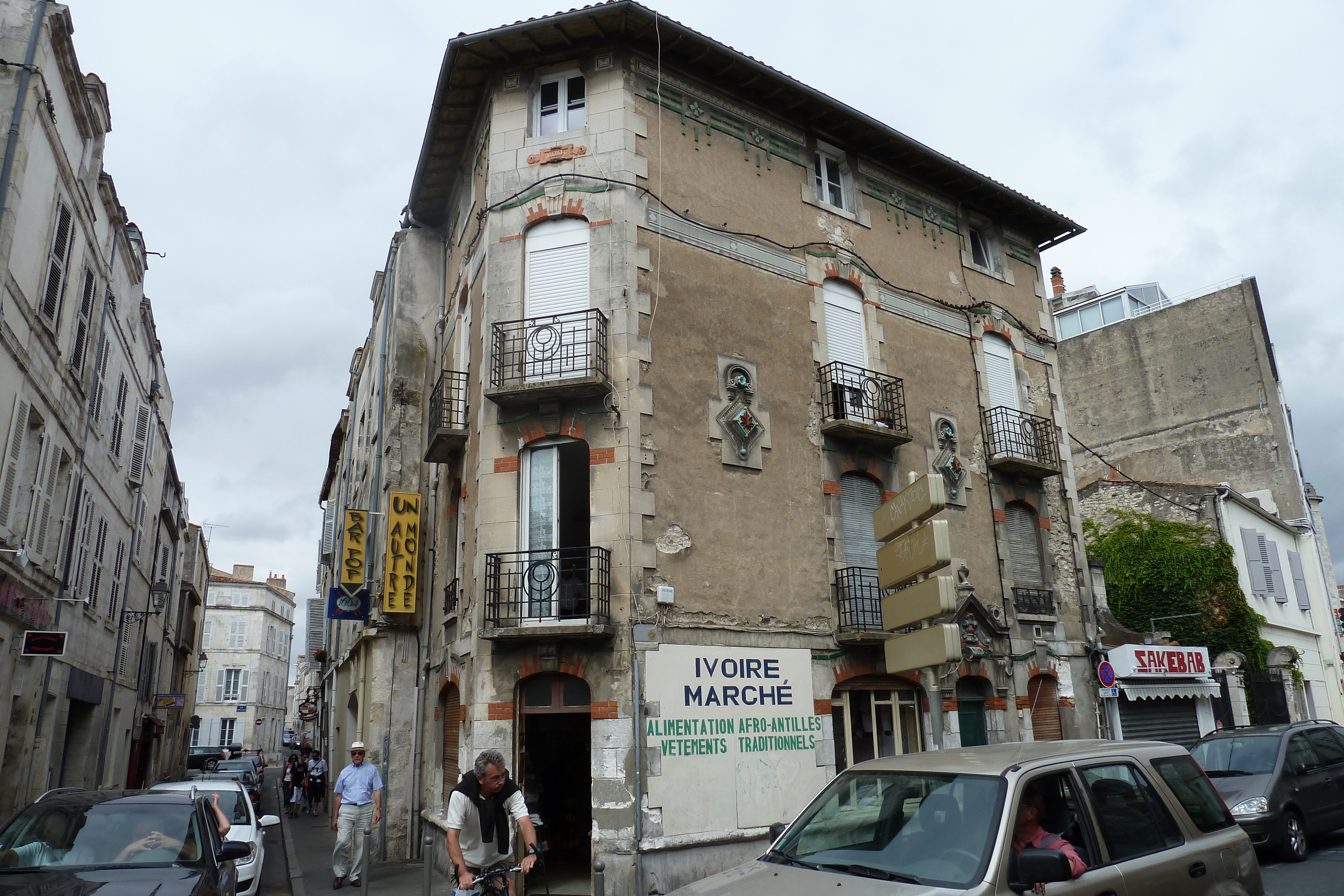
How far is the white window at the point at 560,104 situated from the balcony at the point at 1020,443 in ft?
30.4

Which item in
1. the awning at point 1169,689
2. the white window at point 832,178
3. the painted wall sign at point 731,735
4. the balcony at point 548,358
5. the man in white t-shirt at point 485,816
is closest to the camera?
the man in white t-shirt at point 485,816

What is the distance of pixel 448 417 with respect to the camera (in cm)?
1470

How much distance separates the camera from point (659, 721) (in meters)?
11.5

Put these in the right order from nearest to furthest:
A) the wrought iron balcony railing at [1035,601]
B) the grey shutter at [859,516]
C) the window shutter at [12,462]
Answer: the window shutter at [12,462] → the grey shutter at [859,516] → the wrought iron balcony railing at [1035,601]

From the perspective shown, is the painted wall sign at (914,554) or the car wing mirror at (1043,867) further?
the painted wall sign at (914,554)

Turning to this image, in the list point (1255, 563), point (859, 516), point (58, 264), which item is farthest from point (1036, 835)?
Result: point (1255, 563)

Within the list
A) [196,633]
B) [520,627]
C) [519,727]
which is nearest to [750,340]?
[520,627]

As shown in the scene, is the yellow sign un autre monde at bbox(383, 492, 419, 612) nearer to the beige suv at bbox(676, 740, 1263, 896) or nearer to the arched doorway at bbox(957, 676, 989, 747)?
the arched doorway at bbox(957, 676, 989, 747)

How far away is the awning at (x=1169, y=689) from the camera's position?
1742 centimetres

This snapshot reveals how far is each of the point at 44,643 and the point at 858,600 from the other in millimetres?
11500

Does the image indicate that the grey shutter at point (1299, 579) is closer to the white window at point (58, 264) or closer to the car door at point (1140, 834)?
the car door at point (1140, 834)

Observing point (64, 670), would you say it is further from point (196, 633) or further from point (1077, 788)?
point (196, 633)

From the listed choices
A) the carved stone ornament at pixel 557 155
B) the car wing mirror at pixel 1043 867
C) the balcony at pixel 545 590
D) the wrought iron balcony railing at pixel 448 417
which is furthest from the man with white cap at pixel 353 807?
the car wing mirror at pixel 1043 867

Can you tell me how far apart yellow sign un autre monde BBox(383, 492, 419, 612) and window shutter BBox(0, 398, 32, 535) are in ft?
17.9
